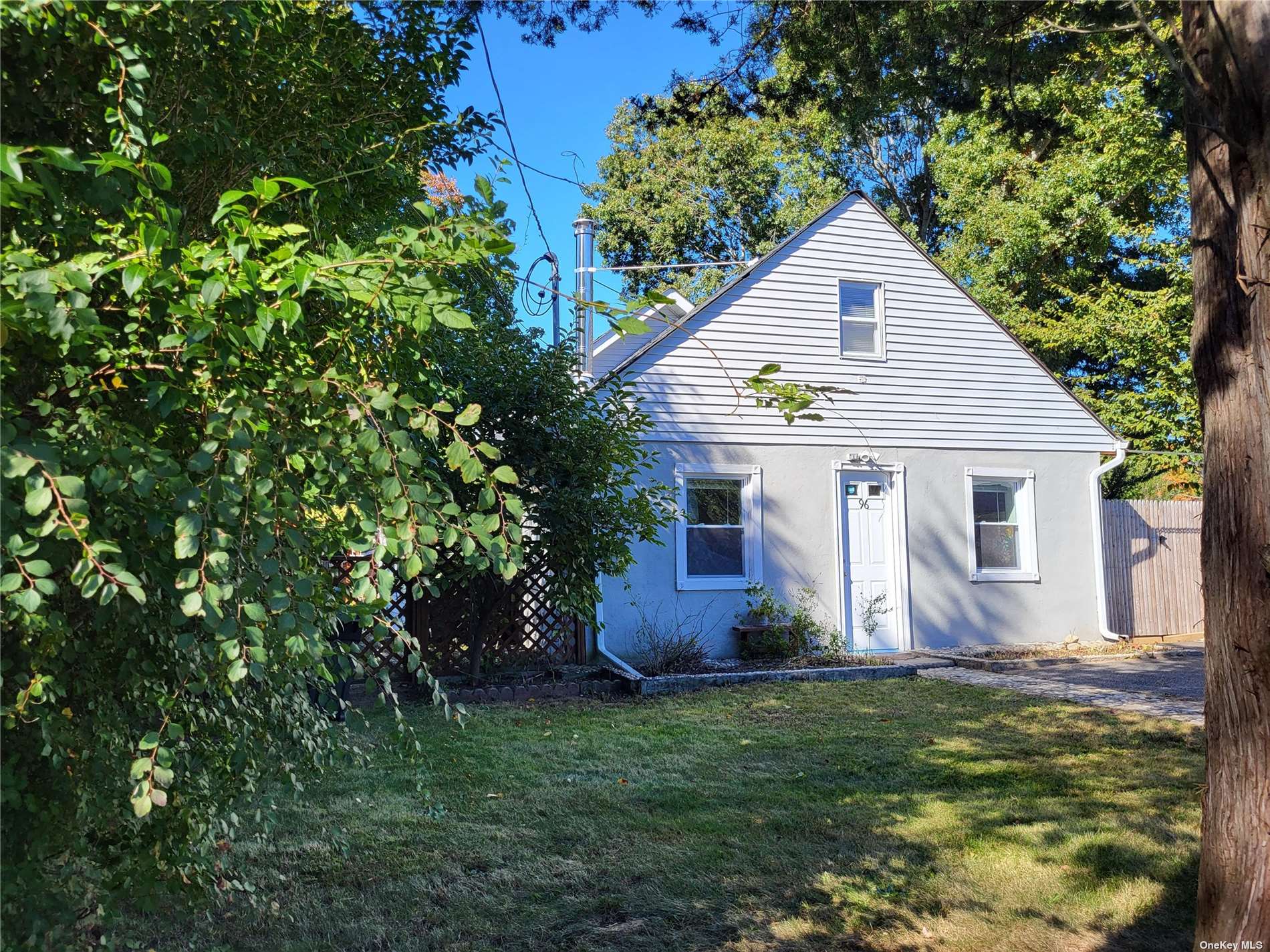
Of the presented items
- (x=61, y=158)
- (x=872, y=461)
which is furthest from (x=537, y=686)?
(x=61, y=158)

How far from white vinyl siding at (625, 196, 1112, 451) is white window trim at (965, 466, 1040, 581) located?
416 mm

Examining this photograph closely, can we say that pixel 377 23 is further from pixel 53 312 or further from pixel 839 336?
pixel 839 336

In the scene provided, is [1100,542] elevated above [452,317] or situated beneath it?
situated beneath

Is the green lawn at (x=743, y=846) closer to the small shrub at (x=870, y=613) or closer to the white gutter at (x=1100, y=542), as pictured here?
the small shrub at (x=870, y=613)

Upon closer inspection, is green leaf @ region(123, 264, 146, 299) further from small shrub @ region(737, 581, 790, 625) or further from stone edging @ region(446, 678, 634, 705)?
small shrub @ region(737, 581, 790, 625)

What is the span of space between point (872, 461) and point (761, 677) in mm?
4062

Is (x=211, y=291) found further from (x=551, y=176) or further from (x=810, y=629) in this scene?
(x=810, y=629)

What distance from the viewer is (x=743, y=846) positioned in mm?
4652

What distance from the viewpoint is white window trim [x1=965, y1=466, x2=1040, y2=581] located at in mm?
13305

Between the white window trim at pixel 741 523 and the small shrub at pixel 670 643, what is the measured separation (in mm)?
339

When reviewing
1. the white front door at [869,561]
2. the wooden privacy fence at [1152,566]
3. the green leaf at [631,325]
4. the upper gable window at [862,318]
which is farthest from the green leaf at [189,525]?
the wooden privacy fence at [1152,566]

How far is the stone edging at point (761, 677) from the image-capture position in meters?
9.88

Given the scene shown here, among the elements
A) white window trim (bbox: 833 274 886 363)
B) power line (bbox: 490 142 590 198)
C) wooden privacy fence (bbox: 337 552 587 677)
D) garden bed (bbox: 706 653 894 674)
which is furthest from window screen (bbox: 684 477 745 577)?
power line (bbox: 490 142 590 198)

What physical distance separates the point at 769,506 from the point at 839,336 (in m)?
2.74
